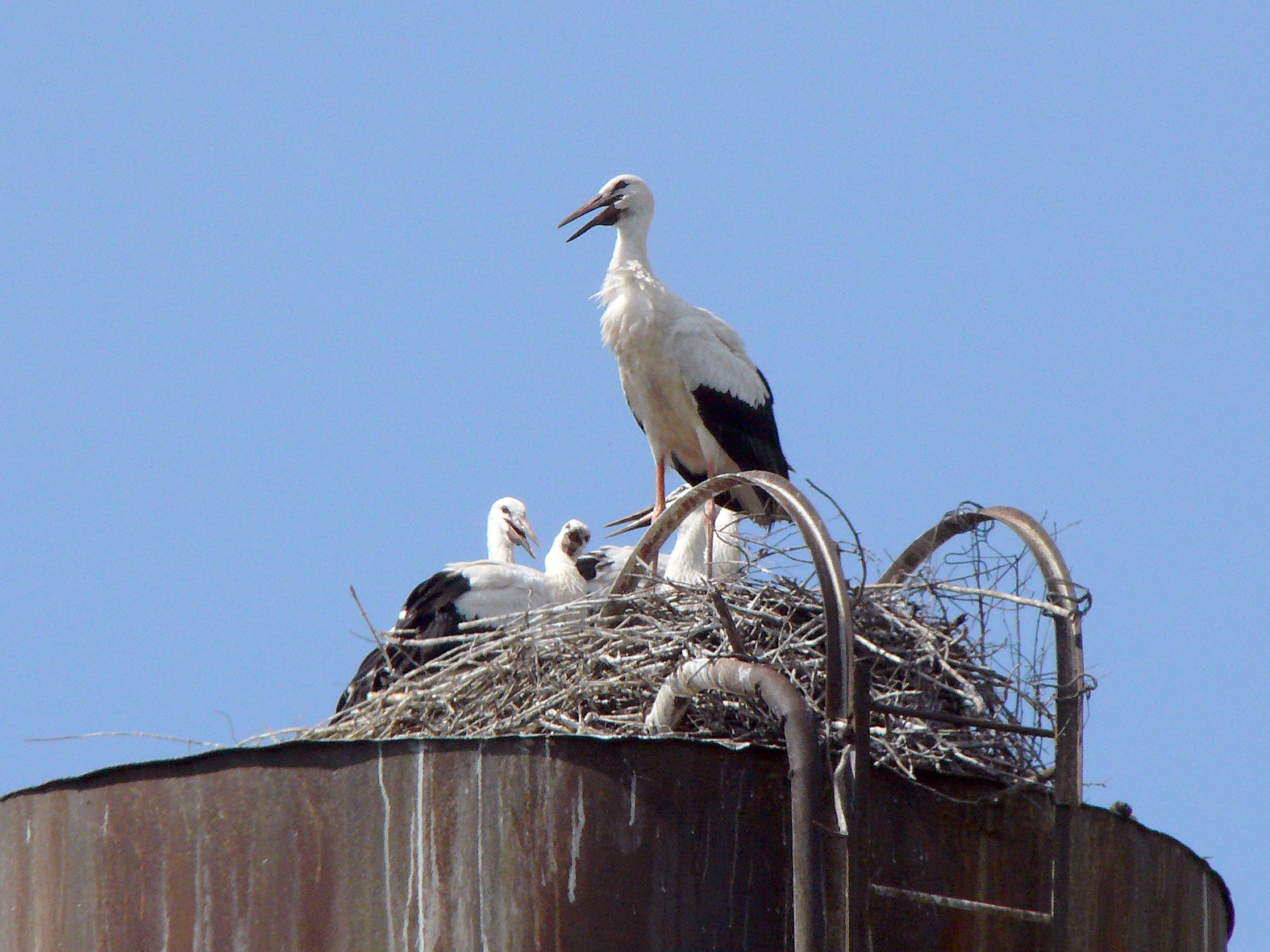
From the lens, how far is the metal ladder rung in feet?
17.3

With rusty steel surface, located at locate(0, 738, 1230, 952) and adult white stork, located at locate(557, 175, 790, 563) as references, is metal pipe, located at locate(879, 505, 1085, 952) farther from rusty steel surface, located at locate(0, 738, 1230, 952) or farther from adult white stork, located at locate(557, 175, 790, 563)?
adult white stork, located at locate(557, 175, 790, 563)

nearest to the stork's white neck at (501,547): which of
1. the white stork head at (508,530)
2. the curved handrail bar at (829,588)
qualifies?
the white stork head at (508,530)

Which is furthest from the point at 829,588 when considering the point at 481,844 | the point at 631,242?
the point at 631,242

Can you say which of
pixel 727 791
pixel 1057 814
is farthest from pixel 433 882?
pixel 1057 814

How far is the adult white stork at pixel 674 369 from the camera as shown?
10.3 meters

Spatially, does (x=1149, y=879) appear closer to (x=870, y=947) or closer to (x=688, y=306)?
(x=870, y=947)

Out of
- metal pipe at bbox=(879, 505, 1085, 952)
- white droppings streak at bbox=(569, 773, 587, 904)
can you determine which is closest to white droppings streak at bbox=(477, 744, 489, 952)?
white droppings streak at bbox=(569, 773, 587, 904)

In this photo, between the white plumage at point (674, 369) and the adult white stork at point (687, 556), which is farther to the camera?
the white plumage at point (674, 369)

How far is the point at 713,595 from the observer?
5.75 meters

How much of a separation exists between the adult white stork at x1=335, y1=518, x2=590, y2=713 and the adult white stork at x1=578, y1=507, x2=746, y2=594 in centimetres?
10

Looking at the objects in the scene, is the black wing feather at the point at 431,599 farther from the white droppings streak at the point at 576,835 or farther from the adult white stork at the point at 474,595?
the white droppings streak at the point at 576,835

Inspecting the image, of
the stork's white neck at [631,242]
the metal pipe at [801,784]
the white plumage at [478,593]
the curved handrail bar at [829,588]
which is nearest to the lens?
the metal pipe at [801,784]

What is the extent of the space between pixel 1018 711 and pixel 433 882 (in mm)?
1909

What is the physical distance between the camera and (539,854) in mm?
5348
